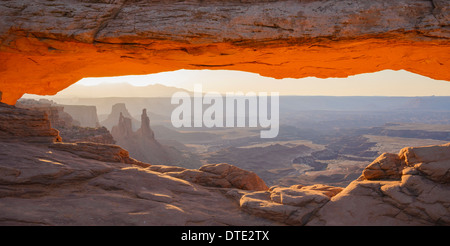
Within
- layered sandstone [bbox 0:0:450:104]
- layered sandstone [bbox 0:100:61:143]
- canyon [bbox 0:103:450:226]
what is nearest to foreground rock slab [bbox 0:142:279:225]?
canyon [bbox 0:103:450:226]

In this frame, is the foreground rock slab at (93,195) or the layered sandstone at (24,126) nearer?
the foreground rock slab at (93,195)

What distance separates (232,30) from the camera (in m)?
7.77

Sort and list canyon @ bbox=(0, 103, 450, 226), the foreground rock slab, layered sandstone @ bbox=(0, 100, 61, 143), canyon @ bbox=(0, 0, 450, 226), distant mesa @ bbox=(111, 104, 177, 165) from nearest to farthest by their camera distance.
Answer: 1. the foreground rock slab
2. canyon @ bbox=(0, 103, 450, 226)
3. canyon @ bbox=(0, 0, 450, 226)
4. layered sandstone @ bbox=(0, 100, 61, 143)
5. distant mesa @ bbox=(111, 104, 177, 165)

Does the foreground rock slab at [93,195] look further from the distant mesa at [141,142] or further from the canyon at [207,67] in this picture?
the distant mesa at [141,142]

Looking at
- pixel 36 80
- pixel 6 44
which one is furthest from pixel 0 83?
pixel 6 44

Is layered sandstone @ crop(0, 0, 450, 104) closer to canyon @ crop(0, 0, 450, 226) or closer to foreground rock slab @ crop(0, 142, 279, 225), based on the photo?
canyon @ crop(0, 0, 450, 226)

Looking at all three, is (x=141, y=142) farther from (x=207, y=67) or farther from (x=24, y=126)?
(x=207, y=67)

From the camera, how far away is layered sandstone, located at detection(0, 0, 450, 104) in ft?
23.9

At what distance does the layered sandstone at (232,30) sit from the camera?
7.27 metres

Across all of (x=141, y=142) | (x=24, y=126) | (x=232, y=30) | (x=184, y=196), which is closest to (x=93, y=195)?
(x=184, y=196)

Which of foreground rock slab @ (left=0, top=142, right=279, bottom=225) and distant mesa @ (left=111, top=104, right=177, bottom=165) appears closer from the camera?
foreground rock slab @ (left=0, top=142, right=279, bottom=225)

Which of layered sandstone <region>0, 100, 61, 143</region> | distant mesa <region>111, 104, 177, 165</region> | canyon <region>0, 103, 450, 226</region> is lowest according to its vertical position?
distant mesa <region>111, 104, 177, 165</region>

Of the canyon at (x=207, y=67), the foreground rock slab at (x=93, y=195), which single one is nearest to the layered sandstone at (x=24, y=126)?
the canyon at (x=207, y=67)

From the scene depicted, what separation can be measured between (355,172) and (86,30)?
55.4m
